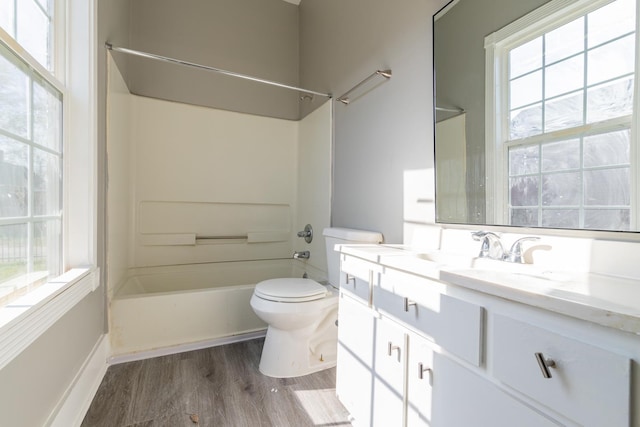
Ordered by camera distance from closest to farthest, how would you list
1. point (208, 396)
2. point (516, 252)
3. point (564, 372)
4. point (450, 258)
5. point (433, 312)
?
→ 1. point (564, 372)
2. point (433, 312)
3. point (516, 252)
4. point (450, 258)
5. point (208, 396)

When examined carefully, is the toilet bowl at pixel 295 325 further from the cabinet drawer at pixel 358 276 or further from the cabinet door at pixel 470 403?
the cabinet door at pixel 470 403

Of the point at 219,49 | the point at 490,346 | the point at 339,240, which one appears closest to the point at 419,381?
the point at 490,346

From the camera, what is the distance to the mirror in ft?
2.72

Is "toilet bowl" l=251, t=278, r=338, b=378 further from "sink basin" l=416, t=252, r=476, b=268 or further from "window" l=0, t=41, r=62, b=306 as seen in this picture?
"window" l=0, t=41, r=62, b=306

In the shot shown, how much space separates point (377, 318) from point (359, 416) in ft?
1.41

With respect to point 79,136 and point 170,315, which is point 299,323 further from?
point 79,136

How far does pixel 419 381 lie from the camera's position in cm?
90

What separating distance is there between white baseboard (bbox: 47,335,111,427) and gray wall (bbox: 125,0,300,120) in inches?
75.8

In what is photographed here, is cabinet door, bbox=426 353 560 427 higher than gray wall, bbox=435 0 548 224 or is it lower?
lower

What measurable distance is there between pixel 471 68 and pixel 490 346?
112 cm

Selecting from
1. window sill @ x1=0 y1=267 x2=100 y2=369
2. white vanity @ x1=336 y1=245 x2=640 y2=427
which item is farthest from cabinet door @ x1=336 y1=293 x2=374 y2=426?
window sill @ x1=0 y1=267 x2=100 y2=369

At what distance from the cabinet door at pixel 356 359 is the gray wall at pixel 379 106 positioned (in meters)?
0.54

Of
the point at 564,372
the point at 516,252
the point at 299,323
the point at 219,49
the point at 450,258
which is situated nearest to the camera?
A: the point at 564,372

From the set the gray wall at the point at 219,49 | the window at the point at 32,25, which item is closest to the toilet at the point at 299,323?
the window at the point at 32,25
